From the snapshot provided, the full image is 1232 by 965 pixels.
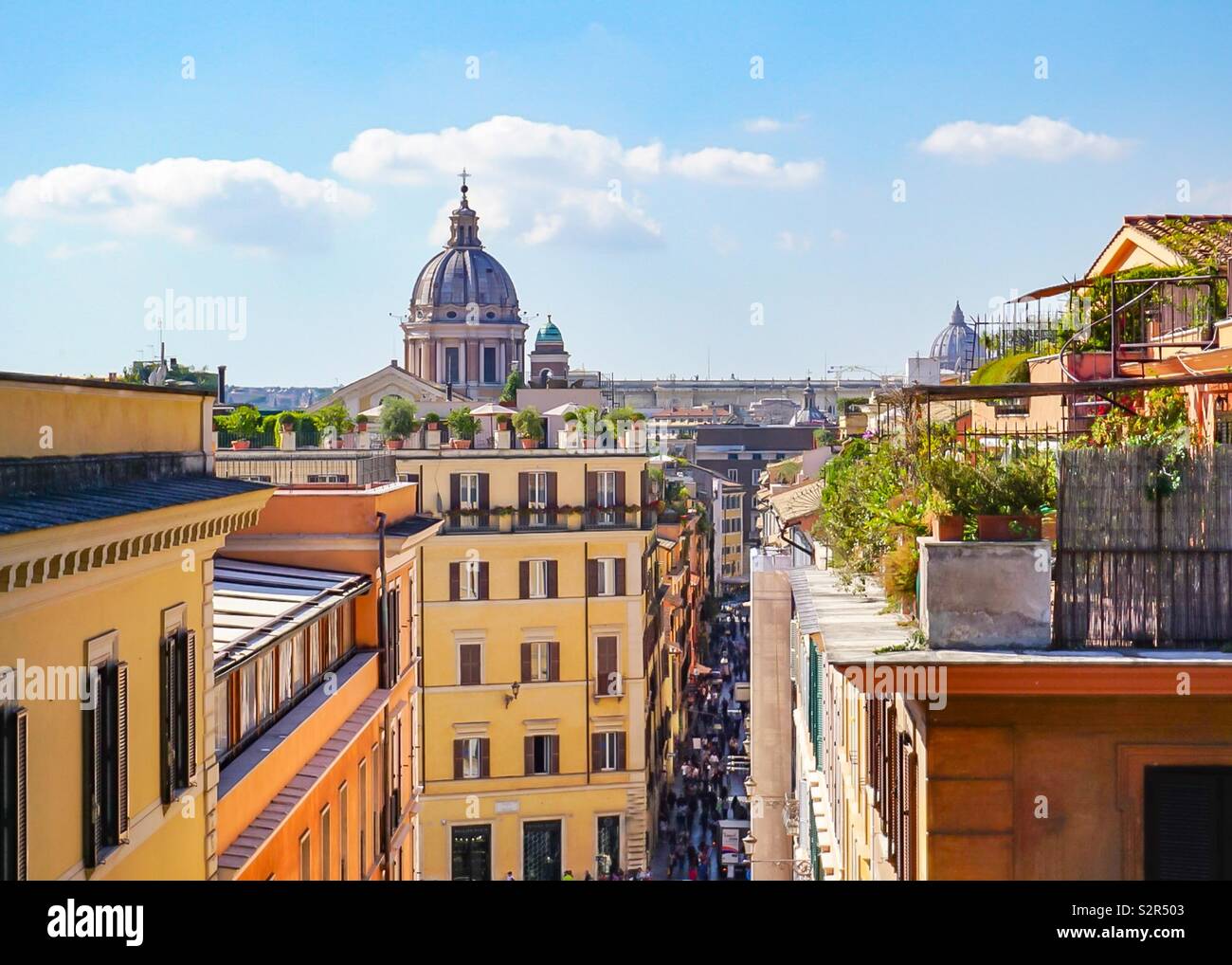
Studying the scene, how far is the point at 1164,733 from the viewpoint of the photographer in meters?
5.88

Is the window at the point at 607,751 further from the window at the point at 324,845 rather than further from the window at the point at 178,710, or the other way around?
the window at the point at 178,710

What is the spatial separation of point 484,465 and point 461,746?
4838 millimetres

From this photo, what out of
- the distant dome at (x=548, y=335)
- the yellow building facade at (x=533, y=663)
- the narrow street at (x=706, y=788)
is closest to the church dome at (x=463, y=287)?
the distant dome at (x=548, y=335)

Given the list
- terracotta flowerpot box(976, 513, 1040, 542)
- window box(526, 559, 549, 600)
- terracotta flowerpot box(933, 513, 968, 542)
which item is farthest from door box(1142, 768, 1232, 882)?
window box(526, 559, 549, 600)

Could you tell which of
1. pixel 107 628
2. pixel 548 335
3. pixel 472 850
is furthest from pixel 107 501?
pixel 548 335

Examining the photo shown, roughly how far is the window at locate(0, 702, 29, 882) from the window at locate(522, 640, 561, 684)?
21292 mm

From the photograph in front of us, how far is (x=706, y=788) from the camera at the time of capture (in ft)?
113

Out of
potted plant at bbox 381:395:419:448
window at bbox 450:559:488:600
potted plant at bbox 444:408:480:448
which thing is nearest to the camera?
window at bbox 450:559:488:600

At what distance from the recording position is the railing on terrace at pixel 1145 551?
20.0 feet

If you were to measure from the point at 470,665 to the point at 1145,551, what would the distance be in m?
21.0

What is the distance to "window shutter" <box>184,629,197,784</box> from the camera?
7.98 meters

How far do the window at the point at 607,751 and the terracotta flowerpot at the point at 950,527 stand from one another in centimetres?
2180

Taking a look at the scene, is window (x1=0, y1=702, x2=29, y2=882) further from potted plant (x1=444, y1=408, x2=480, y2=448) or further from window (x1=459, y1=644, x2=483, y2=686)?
potted plant (x1=444, y1=408, x2=480, y2=448)

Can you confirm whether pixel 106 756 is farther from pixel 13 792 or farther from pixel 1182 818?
pixel 1182 818
